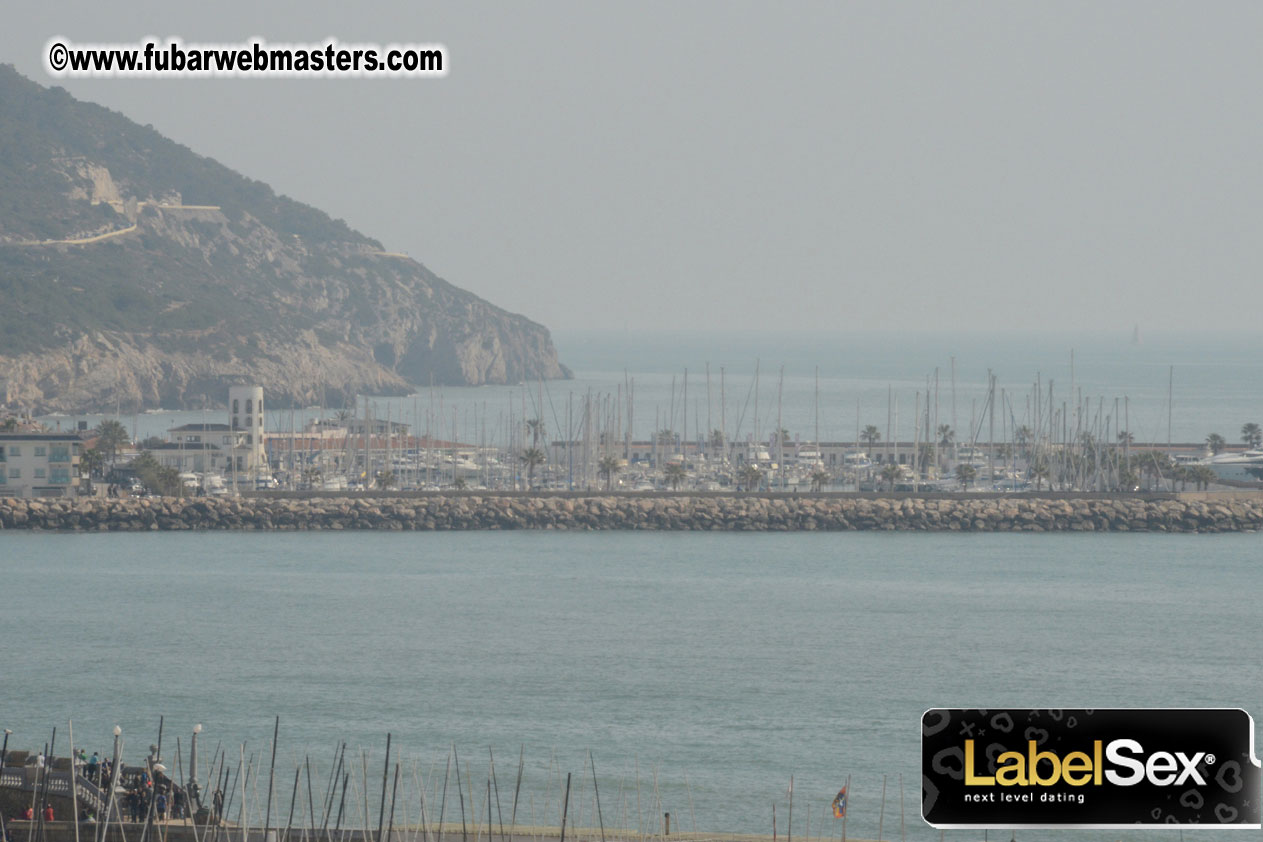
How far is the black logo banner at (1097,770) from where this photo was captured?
6242 millimetres

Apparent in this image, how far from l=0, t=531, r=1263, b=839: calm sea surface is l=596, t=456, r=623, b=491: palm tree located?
8.76 metres

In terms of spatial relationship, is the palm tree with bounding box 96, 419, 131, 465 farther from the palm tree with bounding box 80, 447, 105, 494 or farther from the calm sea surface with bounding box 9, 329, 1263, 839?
the calm sea surface with bounding box 9, 329, 1263, 839

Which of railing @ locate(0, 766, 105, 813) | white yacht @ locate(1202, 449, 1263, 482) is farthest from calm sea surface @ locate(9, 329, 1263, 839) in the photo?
white yacht @ locate(1202, 449, 1263, 482)

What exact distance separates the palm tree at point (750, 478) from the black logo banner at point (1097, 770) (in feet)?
210

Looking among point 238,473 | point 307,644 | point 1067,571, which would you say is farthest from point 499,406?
point 307,644

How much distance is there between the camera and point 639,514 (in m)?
64.2

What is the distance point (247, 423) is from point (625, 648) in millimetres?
43098

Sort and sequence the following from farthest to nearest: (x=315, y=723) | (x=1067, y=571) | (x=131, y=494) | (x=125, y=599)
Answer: (x=131, y=494)
(x=1067, y=571)
(x=125, y=599)
(x=315, y=723)

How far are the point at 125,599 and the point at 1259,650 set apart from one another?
28722mm

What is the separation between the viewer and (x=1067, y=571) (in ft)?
Answer: 174

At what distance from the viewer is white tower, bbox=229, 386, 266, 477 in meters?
76.0

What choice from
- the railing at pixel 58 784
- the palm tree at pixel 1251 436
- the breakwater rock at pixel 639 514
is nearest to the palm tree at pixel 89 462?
the breakwater rock at pixel 639 514

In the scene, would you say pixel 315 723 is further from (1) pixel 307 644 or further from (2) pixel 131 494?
(2) pixel 131 494

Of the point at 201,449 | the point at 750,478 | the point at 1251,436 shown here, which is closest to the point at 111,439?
the point at 201,449
